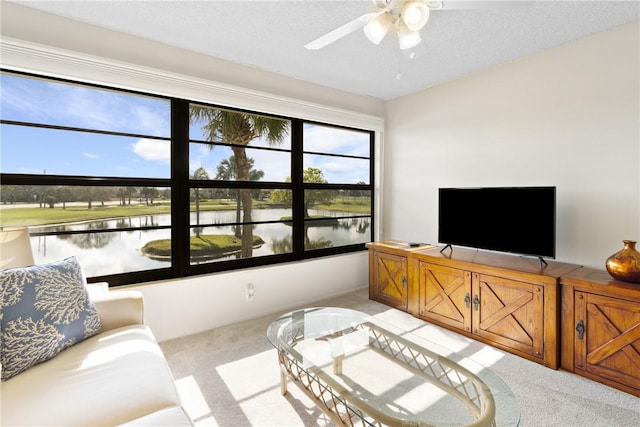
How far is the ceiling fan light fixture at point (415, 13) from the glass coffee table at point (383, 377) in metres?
1.74

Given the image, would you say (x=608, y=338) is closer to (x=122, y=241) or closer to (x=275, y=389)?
(x=275, y=389)

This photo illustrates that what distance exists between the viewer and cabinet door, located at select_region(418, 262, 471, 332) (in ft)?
9.15

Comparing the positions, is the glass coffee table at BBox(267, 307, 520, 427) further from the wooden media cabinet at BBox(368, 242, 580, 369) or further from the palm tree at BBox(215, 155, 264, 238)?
the palm tree at BBox(215, 155, 264, 238)

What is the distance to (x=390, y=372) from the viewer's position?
1674mm

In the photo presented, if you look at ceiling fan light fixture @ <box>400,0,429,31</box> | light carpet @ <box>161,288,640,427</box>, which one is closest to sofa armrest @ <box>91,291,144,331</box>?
light carpet @ <box>161,288,640,427</box>

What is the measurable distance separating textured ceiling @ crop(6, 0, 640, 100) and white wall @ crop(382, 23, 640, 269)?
0.21 m

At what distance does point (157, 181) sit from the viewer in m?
2.78

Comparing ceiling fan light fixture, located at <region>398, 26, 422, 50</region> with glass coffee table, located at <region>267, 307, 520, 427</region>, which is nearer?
glass coffee table, located at <region>267, 307, 520, 427</region>

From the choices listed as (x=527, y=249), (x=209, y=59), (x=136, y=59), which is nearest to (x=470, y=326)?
(x=527, y=249)

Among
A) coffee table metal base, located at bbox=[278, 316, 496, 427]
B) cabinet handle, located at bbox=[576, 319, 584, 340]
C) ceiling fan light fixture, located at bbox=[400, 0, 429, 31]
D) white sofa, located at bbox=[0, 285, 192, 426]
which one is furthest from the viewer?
cabinet handle, located at bbox=[576, 319, 584, 340]

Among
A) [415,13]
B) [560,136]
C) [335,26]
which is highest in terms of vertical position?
[335,26]

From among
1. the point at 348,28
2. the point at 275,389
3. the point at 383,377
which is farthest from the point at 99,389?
the point at 348,28

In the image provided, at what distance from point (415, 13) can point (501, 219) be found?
1965mm

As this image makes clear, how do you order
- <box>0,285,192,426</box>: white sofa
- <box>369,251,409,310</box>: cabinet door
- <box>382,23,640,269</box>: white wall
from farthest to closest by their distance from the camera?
<box>369,251,409,310</box>: cabinet door < <box>382,23,640,269</box>: white wall < <box>0,285,192,426</box>: white sofa
